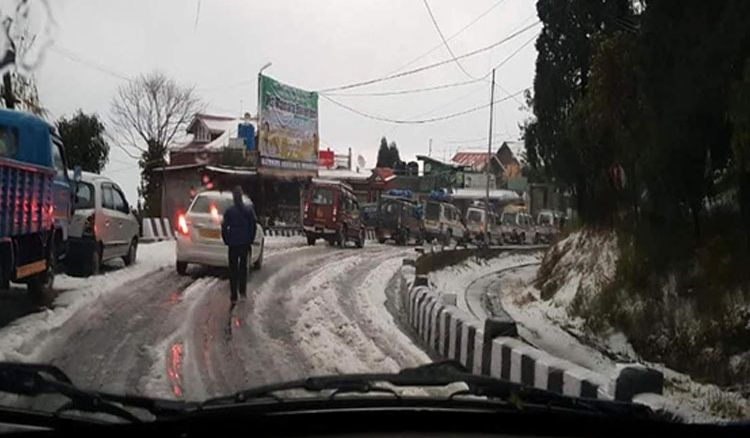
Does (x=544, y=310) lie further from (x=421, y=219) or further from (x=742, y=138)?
(x=742, y=138)

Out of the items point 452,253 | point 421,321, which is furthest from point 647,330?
point 421,321

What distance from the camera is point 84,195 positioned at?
495 cm

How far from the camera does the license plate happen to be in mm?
4451

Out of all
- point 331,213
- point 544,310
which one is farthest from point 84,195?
point 544,310

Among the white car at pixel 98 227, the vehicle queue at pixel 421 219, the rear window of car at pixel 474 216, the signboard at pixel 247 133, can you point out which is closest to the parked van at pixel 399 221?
the vehicle queue at pixel 421 219

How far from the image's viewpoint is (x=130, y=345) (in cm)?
405

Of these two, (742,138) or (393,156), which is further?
(742,138)

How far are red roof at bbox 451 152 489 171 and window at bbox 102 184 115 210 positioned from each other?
2055 mm

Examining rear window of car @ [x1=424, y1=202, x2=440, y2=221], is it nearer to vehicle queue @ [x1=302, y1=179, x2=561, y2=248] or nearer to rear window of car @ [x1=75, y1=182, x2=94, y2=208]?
vehicle queue @ [x1=302, y1=179, x2=561, y2=248]

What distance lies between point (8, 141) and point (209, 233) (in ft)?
4.08

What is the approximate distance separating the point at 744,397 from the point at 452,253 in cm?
381

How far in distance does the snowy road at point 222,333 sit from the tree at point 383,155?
2.86ft

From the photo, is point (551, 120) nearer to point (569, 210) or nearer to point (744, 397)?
point (569, 210)

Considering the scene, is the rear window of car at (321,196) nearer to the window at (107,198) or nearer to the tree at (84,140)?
the window at (107,198)
